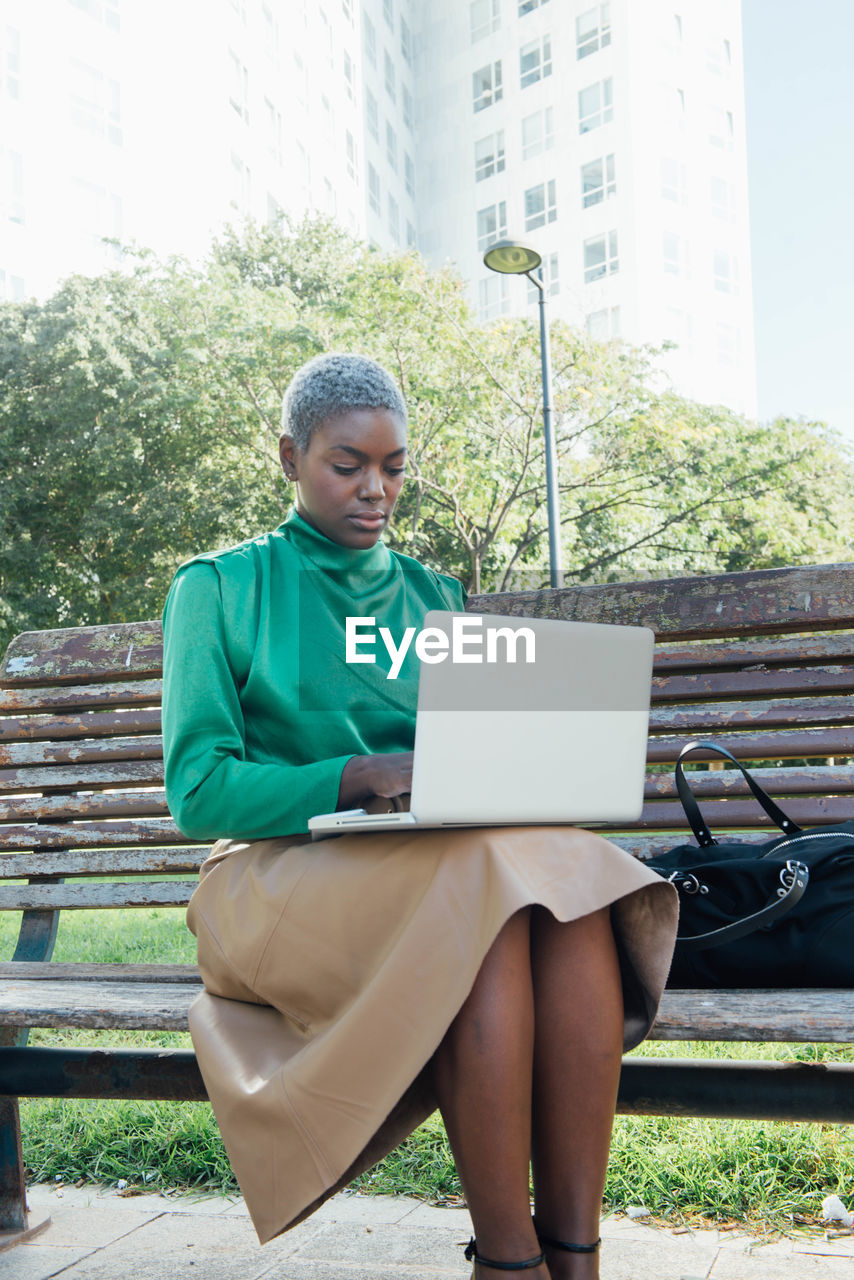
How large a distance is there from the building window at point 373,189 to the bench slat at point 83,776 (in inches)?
1530

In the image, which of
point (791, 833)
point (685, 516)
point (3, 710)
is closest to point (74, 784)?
point (3, 710)

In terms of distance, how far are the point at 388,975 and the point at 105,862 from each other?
1522mm

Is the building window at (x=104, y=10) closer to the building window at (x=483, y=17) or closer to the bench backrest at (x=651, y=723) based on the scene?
the building window at (x=483, y=17)

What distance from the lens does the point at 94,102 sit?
25062 mm

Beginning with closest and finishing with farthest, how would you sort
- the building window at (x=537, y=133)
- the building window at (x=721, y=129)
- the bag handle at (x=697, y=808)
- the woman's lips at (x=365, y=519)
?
the woman's lips at (x=365, y=519) < the bag handle at (x=697, y=808) < the building window at (x=537, y=133) < the building window at (x=721, y=129)

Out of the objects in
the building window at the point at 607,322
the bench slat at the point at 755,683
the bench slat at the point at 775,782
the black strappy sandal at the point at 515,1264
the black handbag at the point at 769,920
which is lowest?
the black strappy sandal at the point at 515,1264

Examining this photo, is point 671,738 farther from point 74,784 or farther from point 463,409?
point 463,409

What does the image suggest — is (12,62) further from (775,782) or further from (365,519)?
(775,782)

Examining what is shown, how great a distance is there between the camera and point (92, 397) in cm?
1798

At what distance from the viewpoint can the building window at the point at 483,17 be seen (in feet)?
138

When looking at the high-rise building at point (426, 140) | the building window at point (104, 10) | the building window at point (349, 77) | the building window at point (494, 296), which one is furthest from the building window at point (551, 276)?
the building window at point (104, 10)

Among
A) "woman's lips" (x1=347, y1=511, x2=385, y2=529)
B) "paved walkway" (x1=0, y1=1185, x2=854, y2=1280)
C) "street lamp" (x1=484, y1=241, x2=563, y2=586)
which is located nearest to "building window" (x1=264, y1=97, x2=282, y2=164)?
"street lamp" (x1=484, y1=241, x2=563, y2=586)

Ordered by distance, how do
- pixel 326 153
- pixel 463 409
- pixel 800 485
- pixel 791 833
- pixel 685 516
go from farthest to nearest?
pixel 326 153, pixel 800 485, pixel 685 516, pixel 463 409, pixel 791 833

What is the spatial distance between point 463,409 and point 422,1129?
12784 mm
